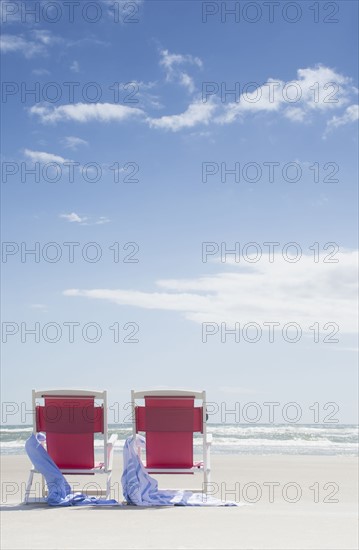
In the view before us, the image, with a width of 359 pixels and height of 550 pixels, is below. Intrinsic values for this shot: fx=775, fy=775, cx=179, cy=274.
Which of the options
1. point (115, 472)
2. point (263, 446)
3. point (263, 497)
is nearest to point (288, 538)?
point (263, 497)

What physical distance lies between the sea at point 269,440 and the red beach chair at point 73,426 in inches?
374

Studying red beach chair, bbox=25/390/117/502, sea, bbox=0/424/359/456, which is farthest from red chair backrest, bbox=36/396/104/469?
sea, bbox=0/424/359/456

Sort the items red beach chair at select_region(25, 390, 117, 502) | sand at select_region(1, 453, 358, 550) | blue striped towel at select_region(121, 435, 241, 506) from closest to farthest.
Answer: sand at select_region(1, 453, 358, 550) → blue striped towel at select_region(121, 435, 241, 506) → red beach chair at select_region(25, 390, 117, 502)

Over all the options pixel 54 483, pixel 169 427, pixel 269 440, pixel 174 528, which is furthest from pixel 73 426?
pixel 269 440

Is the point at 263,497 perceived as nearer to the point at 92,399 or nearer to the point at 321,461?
the point at 92,399

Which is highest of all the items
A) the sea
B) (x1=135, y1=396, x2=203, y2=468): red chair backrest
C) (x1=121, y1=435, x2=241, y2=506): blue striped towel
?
(x1=135, y1=396, x2=203, y2=468): red chair backrest

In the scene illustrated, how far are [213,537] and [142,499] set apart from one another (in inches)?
77.3

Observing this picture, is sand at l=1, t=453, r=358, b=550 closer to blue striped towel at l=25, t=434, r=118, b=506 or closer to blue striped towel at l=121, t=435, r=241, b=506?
blue striped towel at l=25, t=434, r=118, b=506

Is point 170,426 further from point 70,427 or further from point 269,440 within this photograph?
point 269,440

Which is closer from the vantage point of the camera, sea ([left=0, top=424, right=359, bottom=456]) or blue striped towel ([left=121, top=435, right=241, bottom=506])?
blue striped towel ([left=121, top=435, right=241, bottom=506])

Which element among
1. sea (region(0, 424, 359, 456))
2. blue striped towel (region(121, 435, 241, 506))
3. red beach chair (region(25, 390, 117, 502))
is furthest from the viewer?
sea (region(0, 424, 359, 456))

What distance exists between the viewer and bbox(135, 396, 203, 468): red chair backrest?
682cm

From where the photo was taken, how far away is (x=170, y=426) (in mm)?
6840

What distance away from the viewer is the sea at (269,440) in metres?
18.4
